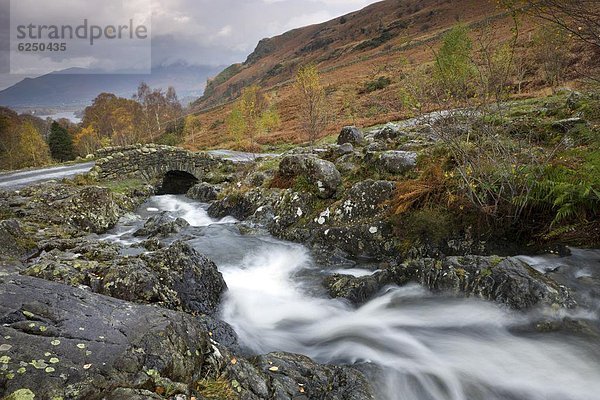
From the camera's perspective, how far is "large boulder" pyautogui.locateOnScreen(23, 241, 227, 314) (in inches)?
231

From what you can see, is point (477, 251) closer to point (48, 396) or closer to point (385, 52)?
point (48, 396)

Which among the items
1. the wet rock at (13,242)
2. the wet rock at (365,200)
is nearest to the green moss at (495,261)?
the wet rock at (365,200)

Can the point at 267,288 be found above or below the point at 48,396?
below

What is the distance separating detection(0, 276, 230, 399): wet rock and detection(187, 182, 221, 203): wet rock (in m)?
14.9

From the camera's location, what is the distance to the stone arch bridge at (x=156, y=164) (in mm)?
21734

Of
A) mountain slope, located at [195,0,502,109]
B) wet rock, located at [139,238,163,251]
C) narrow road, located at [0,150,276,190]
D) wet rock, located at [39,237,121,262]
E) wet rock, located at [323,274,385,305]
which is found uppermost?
mountain slope, located at [195,0,502,109]

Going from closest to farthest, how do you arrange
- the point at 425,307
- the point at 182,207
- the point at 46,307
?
1. the point at 46,307
2. the point at 425,307
3. the point at 182,207

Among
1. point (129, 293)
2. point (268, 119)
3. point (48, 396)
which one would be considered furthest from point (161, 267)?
point (268, 119)

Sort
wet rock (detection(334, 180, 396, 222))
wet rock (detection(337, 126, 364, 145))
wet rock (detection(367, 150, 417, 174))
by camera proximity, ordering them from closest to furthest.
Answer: wet rock (detection(334, 180, 396, 222)), wet rock (detection(367, 150, 417, 174)), wet rock (detection(337, 126, 364, 145))

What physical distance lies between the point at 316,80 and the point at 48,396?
30.9m

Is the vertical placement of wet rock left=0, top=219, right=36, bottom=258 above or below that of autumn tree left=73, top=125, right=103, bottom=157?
below

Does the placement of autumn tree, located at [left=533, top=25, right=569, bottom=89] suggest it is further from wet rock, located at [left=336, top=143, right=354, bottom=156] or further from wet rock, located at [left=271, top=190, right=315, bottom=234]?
wet rock, located at [left=271, top=190, right=315, bottom=234]

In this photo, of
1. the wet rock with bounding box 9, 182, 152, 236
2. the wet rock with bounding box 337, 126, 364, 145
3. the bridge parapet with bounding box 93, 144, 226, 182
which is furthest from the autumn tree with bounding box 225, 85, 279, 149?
the wet rock with bounding box 9, 182, 152, 236

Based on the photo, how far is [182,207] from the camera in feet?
59.0
